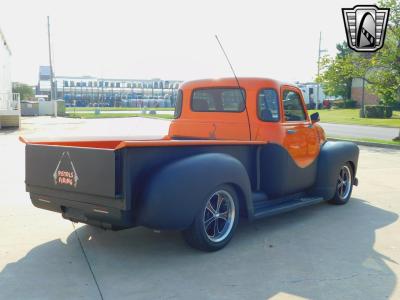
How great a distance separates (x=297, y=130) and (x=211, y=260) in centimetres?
240

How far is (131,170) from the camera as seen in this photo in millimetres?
4129

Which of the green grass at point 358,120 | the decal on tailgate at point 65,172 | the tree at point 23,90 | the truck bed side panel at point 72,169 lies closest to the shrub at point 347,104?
the green grass at point 358,120

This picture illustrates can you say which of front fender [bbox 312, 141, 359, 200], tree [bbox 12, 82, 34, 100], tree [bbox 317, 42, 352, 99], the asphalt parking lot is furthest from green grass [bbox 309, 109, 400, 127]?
tree [bbox 12, 82, 34, 100]

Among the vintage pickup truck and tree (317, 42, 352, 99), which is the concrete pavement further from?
the vintage pickup truck

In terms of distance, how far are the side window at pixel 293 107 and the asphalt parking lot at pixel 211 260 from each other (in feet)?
4.48

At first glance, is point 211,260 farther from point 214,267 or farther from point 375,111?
point 375,111

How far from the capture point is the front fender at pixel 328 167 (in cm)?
650

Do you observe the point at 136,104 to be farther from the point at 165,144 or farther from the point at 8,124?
the point at 165,144

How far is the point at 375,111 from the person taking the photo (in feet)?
116

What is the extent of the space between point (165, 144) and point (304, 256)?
6.05 ft

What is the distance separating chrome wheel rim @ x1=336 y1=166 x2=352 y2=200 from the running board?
96 centimetres

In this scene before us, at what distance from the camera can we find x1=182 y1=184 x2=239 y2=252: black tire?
181 inches

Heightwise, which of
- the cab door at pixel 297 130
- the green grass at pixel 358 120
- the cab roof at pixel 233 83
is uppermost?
the cab roof at pixel 233 83

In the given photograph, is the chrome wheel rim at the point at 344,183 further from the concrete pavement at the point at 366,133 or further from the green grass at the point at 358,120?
the green grass at the point at 358,120
